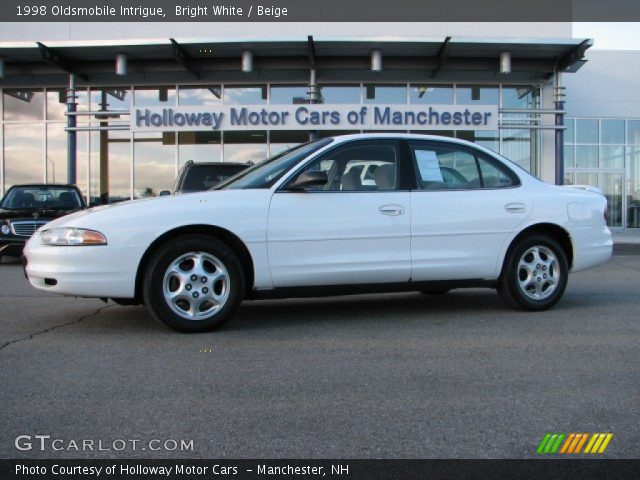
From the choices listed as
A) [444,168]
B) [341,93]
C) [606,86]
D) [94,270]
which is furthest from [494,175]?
[606,86]

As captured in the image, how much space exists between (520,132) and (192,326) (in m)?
16.2

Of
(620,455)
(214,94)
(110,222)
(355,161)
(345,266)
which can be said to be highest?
(214,94)

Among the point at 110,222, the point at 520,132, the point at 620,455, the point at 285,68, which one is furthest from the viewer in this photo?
the point at 520,132

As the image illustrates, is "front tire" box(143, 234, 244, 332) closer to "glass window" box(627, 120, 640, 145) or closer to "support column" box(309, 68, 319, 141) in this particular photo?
"support column" box(309, 68, 319, 141)

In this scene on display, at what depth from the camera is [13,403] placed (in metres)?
3.27

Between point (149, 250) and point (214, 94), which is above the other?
point (214, 94)

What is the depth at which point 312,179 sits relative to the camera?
496 centimetres

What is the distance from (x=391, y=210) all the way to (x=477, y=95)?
1465 cm

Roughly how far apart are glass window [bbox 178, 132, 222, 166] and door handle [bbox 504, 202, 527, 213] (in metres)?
14.1

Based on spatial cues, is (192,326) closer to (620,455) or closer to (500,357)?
(500,357)

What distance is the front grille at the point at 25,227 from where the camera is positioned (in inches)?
425

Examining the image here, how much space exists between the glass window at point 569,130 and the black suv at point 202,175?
13445mm

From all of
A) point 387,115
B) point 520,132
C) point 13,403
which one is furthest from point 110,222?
point 520,132

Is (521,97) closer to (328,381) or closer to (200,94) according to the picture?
(200,94)
